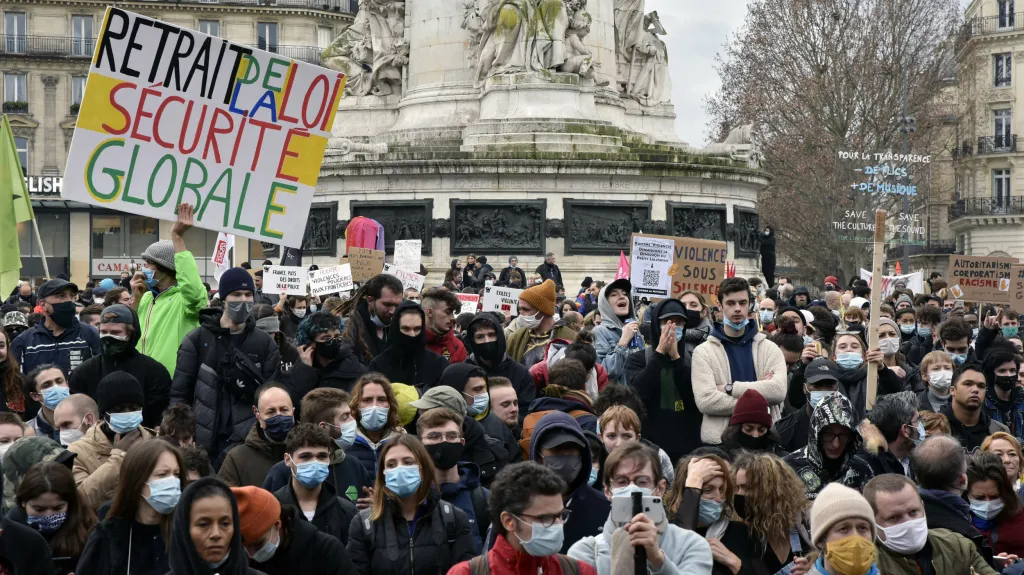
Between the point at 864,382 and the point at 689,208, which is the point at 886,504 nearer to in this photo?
the point at 864,382

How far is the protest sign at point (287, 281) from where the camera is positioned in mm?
16125

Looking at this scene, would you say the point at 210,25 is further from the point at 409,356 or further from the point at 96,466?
the point at 96,466

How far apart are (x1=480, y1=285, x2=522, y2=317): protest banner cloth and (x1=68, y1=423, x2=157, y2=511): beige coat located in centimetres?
775

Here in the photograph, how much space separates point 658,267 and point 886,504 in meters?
9.01

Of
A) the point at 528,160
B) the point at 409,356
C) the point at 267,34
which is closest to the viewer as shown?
the point at 409,356

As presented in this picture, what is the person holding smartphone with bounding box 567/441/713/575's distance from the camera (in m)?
5.50

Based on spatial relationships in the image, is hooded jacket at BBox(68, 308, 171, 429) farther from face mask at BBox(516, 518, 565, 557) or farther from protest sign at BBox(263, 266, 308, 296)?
protest sign at BBox(263, 266, 308, 296)

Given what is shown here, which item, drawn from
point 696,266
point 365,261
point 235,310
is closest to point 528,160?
point 365,261

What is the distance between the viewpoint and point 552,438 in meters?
6.71

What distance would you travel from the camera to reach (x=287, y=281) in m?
16.2

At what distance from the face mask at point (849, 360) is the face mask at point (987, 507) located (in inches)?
125

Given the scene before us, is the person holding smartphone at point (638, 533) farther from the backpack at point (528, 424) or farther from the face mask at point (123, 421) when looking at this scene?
the face mask at point (123, 421)

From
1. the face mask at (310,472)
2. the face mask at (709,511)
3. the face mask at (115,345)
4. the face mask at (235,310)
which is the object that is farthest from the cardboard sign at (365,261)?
the face mask at (709,511)

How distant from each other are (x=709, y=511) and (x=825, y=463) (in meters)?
1.13
